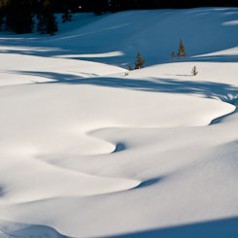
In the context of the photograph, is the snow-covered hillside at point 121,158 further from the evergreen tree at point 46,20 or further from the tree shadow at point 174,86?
the evergreen tree at point 46,20

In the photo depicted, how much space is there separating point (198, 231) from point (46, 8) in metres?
25.4

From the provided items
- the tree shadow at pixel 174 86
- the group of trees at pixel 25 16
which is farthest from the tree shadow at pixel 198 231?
the group of trees at pixel 25 16

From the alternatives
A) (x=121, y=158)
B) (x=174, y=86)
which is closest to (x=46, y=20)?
(x=174, y=86)

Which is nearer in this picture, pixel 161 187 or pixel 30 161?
pixel 161 187

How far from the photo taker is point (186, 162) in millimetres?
3781

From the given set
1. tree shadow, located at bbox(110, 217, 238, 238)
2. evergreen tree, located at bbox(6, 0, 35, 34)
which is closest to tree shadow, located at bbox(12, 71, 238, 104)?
tree shadow, located at bbox(110, 217, 238, 238)

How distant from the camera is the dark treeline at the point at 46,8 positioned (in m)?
25.1

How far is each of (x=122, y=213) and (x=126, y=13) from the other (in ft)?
70.1

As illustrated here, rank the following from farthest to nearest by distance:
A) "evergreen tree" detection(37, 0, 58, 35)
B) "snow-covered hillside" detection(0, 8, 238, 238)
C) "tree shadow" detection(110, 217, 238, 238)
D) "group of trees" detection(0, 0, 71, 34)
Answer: "group of trees" detection(0, 0, 71, 34), "evergreen tree" detection(37, 0, 58, 35), "snow-covered hillside" detection(0, 8, 238, 238), "tree shadow" detection(110, 217, 238, 238)

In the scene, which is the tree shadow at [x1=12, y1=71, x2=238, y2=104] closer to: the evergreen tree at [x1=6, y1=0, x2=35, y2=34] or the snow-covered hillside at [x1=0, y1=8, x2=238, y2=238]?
the snow-covered hillside at [x1=0, y1=8, x2=238, y2=238]

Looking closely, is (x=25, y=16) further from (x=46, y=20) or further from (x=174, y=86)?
(x=174, y=86)

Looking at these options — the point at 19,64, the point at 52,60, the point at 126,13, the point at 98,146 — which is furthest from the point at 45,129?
the point at 126,13

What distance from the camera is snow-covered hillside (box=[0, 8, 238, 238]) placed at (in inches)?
112

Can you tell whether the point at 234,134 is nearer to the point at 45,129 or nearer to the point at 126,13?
the point at 45,129
